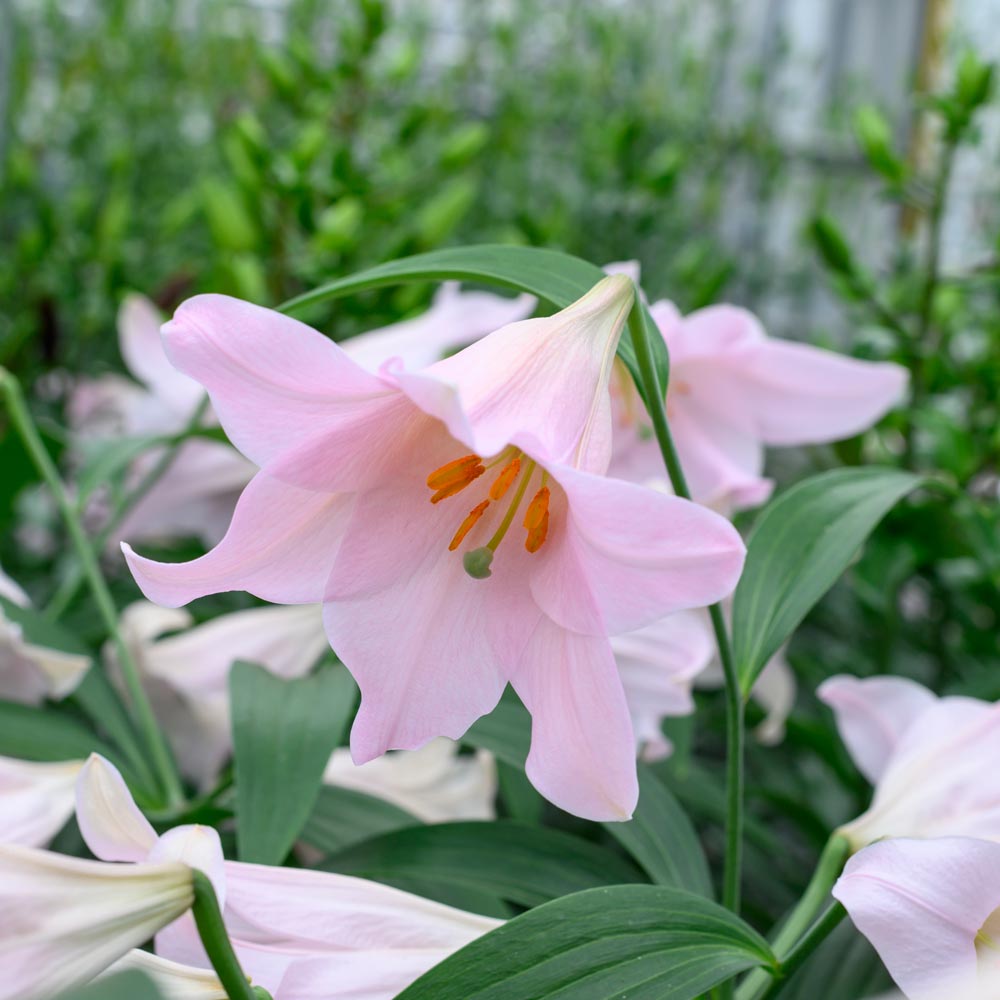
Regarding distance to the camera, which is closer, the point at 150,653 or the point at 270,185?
the point at 150,653

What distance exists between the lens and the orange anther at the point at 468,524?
0.99 feet

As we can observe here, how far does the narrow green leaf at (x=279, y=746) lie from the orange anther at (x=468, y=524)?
0.13 metres

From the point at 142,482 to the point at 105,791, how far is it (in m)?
0.44

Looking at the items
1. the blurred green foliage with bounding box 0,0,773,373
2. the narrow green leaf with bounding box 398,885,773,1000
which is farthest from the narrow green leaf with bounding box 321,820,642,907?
the blurred green foliage with bounding box 0,0,773,373

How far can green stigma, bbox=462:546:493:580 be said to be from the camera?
0.29 m

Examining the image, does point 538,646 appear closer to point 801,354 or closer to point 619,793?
point 619,793

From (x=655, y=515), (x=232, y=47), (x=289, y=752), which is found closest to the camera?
(x=655, y=515)

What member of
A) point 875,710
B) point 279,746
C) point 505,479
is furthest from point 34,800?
point 875,710

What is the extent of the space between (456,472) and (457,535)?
2cm

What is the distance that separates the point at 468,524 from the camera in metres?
0.30

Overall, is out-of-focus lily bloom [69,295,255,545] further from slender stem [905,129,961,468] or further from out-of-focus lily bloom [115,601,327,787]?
slender stem [905,129,961,468]

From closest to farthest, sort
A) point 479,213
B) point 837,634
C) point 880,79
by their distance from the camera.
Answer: point 837,634 → point 479,213 → point 880,79

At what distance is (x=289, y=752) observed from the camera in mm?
410

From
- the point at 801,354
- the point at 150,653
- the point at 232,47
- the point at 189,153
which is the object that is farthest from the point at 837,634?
the point at 232,47
